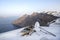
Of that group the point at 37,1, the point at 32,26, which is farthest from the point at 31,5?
the point at 32,26

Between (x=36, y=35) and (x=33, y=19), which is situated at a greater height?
(x=33, y=19)

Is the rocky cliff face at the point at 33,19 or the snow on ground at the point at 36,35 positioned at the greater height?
the rocky cliff face at the point at 33,19

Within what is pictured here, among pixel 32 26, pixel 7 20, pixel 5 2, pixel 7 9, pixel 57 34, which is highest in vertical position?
pixel 5 2

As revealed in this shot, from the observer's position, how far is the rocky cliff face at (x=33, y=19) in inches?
64.1

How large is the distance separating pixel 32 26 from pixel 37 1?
38 cm

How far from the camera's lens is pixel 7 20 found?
1.65 m

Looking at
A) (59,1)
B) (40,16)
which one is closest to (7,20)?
(40,16)

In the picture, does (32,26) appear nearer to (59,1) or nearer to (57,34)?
(57,34)

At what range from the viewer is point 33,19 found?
5.39 feet

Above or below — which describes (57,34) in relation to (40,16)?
below

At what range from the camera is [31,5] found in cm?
166

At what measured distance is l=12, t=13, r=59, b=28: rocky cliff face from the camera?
1.63m

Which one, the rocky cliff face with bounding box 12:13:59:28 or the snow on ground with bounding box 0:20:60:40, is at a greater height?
the rocky cliff face with bounding box 12:13:59:28

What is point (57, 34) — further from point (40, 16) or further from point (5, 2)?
point (5, 2)
